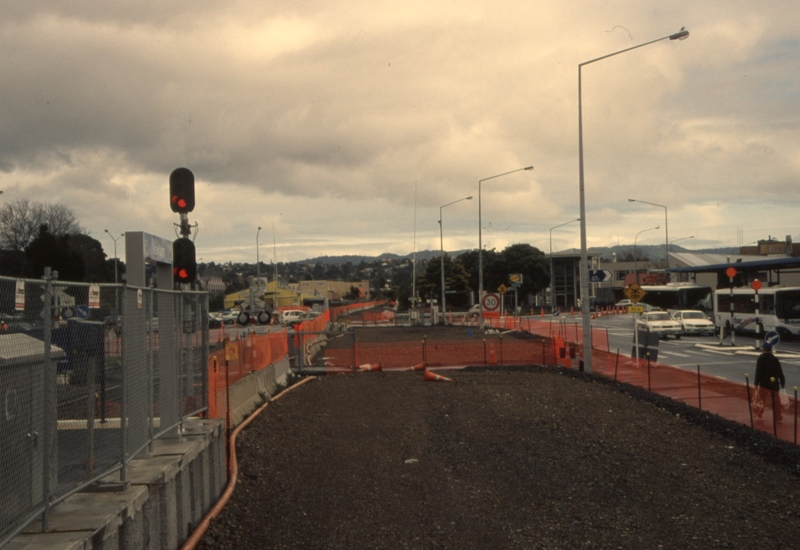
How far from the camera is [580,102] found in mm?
23938

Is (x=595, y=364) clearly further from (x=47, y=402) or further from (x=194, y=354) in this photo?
(x=47, y=402)

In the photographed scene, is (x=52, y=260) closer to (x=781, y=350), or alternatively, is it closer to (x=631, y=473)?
(x=781, y=350)

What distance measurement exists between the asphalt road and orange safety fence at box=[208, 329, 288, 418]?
13.0 meters

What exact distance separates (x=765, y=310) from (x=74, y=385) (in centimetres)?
4085

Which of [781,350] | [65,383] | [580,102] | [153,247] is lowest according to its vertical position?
[781,350]

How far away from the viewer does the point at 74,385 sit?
18.8ft

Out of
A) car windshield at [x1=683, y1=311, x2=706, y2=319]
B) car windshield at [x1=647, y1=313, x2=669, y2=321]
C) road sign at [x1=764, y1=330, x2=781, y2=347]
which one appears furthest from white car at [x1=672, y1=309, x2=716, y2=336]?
road sign at [x1=764, y1=330, x2=781, y2=347]

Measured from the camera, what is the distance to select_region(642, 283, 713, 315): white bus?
5744 cm

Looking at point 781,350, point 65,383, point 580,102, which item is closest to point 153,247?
point 65,383

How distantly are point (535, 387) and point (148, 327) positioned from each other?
14.4m

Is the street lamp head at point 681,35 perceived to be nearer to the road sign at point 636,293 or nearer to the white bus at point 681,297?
the road sign at point 636,293

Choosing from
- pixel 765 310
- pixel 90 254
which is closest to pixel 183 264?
pixel 765 310

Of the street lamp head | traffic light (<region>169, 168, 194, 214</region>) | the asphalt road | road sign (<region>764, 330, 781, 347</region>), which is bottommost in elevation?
the asphalt road

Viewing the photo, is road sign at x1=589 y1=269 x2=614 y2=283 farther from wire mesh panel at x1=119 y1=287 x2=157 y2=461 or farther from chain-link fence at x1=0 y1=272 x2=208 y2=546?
wire mesh panel at x1=119 y1=287 x2=157 y2=461
